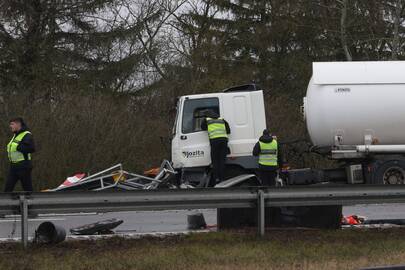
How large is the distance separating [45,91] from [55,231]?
1548 cm

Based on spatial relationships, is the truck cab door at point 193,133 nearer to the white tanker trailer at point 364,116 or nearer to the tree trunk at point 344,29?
the white tanker trailer at point 364,116

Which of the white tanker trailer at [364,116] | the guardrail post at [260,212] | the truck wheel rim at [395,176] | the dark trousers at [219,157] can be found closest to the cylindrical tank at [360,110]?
the white tanker trailer at [364,116]

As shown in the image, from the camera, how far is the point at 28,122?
2088 cm

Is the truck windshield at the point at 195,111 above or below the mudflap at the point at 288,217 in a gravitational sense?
above

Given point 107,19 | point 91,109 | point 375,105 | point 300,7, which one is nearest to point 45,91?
point 91,109

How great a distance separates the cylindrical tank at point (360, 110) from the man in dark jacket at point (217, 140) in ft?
8.90

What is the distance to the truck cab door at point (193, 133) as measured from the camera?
47.1 feet

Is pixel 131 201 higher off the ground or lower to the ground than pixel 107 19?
lower

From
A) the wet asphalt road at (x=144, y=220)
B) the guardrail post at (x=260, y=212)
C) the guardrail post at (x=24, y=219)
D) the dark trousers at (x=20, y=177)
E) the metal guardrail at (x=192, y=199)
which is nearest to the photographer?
the guardrail post at (x=24, y=219)

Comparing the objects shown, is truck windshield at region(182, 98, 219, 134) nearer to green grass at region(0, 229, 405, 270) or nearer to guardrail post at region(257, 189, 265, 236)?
green grass at region(0, 229, 405, 270)

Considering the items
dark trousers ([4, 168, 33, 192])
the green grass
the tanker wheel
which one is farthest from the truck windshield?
the green grass

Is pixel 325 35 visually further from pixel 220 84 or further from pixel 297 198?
pixel 297 198

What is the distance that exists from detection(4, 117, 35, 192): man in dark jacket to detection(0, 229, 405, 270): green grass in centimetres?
479

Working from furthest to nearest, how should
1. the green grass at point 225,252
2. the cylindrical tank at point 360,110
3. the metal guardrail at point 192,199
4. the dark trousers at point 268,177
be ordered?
the cylindrical tank at point 360,110 < the dark trousers at point 268,177 < the metal guardrail at point 192,199 < the green grass at point 225,252
